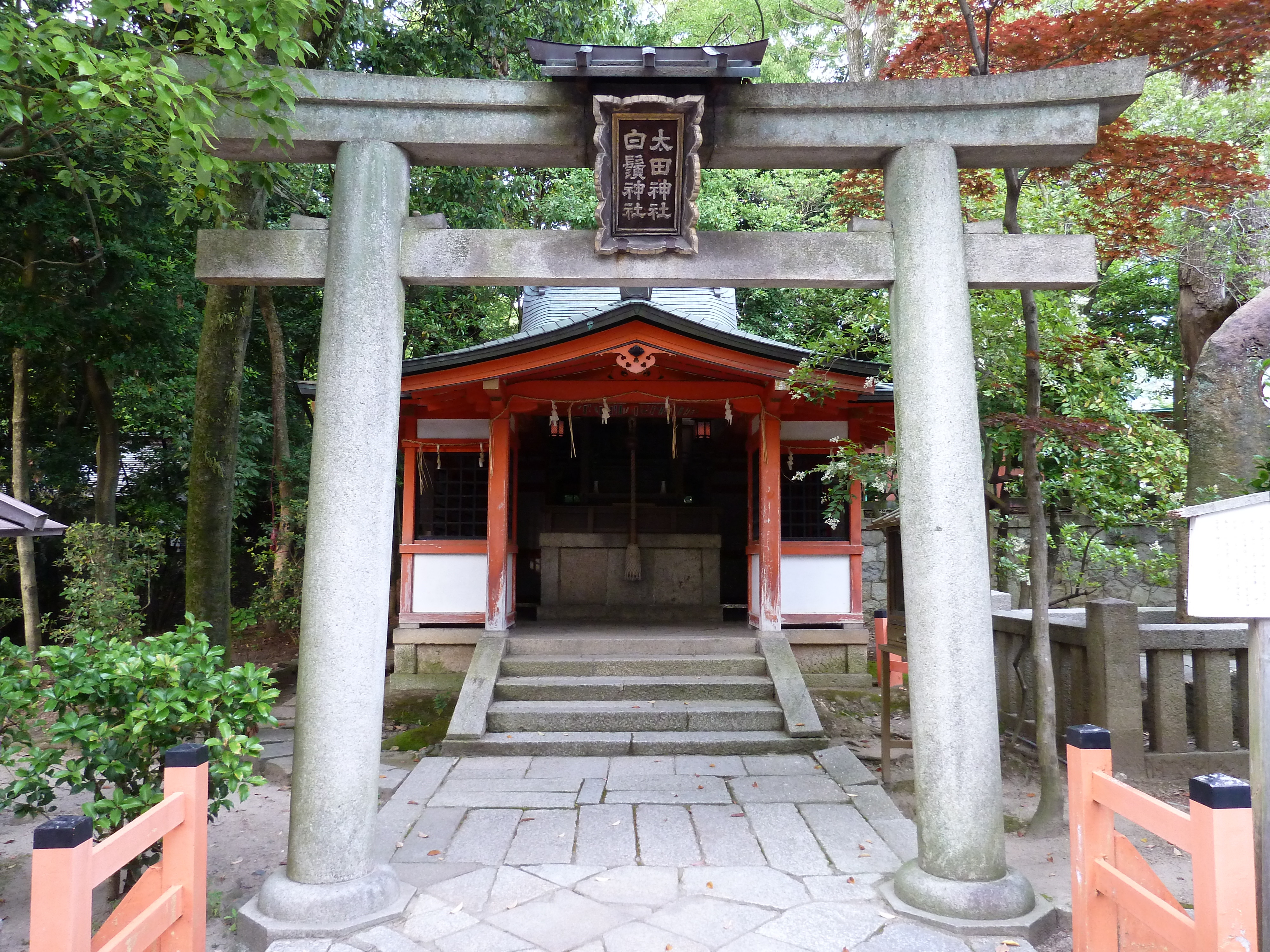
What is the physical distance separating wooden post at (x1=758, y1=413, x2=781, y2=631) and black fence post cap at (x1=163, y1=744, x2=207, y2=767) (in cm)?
631

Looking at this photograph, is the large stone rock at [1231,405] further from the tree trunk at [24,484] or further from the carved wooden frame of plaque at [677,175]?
the tree trunk at [24,484]

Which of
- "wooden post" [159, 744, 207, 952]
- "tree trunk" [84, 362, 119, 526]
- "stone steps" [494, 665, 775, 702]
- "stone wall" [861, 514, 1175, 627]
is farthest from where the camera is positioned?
"stone wall" [861, 514, 1175, 627]

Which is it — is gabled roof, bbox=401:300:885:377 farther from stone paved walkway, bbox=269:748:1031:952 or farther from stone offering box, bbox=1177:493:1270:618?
stone offering box, bbox=1177:493:1270:618

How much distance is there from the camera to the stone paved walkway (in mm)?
3443

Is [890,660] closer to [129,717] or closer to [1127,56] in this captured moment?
[1127,56]

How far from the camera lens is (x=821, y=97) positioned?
3990mm

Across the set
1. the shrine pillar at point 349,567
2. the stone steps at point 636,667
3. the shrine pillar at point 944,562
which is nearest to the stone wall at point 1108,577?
the stone steps at point 636,667

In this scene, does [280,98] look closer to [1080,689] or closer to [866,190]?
[866,190]

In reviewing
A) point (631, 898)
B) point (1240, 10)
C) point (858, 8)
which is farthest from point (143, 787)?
point (1240, 10)

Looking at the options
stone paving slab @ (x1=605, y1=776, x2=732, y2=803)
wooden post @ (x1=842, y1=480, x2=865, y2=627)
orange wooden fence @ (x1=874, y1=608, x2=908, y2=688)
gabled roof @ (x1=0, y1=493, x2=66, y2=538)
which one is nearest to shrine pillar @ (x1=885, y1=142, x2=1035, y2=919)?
stone paving slab @ (x1=605, y1=776, x2=732, y2=803)

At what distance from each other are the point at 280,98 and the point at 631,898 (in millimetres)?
4226

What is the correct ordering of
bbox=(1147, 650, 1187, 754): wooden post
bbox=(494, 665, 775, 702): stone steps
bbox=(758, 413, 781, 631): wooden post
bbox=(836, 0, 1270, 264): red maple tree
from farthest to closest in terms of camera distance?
1. bbox=(758, 413, 781, 631): wooden post
2. bbox=(494, 665, 775, 702): stone steps
3. bbox=(1147, 650, 1187, 754): wooden post
4. bbox=(836, 0, 1270, 264): red maple tree

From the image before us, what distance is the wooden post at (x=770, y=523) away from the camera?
8.58m

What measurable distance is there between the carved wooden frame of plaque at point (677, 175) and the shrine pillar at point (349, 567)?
1.05 metres
